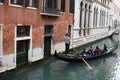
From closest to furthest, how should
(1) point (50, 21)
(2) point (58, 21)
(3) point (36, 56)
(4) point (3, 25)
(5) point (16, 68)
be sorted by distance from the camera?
(4) point (3, 25) → (5) point (16, 68) → (3) point (36, 56) → (1) point (50, 21) → (2) point (58, 21)

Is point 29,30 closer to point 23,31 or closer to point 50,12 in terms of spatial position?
point 23,31

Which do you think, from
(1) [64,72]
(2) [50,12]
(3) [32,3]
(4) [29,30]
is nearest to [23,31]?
(4) [29,30]

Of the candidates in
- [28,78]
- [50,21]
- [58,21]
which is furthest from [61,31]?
[28,78]

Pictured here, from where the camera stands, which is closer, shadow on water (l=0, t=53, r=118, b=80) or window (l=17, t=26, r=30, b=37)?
shadow on water (l=0, t=53, r=118, b=80)

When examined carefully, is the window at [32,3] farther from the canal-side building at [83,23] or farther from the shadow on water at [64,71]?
the canal-side building at [83,23]

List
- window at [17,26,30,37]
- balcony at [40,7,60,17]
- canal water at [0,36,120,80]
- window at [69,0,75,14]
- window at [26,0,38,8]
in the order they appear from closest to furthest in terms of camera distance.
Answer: canal water at [0,36,120,80], window at [17,26,30,37], window at [26,0,38,8], balcony at [40,7,60,17], window at [69,0,75,14]

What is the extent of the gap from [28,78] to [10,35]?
1617 mm

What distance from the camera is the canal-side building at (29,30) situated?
941 centimetres

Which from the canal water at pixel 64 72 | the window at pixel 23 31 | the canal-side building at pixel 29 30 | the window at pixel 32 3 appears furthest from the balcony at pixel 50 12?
the canal water at pixel 64 72

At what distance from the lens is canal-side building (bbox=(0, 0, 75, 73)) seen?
9.41 metres

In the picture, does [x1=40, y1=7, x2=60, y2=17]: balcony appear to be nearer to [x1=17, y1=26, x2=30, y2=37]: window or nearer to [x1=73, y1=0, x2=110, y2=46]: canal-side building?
[x1=17, y1=26, x2=30, y2=37]: window

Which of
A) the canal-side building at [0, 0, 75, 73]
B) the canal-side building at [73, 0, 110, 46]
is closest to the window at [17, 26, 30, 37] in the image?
the canal-side building at [0, 0, 75, 73]

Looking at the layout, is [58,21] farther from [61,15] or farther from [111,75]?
[111,75]

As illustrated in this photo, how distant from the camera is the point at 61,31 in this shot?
14.8 metres
